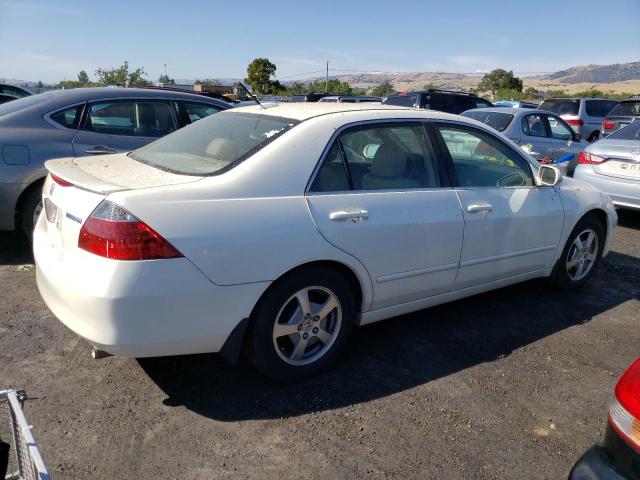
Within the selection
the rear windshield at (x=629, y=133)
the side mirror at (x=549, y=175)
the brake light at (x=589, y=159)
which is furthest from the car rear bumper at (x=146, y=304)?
the rear windshield at (x=629, y=133)

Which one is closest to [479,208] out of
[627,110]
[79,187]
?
[79,187]

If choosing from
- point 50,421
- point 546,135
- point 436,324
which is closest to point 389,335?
point 436,324

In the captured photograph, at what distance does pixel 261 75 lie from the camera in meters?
39.9

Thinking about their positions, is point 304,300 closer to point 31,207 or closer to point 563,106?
point 31,207

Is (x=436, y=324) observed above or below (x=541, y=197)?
below

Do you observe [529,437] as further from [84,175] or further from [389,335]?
[84,175]

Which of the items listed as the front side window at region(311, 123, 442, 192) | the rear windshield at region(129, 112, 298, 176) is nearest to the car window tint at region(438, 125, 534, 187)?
the front side window at region(311, 123, 442, 192)

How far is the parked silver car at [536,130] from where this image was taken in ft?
31.3

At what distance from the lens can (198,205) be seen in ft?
8.62

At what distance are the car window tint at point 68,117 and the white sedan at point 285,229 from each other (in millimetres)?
1849

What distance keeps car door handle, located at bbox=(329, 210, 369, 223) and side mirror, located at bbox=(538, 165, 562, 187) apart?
1.85 m

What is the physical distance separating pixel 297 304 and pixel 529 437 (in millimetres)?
1390

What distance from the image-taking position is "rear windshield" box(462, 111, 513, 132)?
9.66 meters

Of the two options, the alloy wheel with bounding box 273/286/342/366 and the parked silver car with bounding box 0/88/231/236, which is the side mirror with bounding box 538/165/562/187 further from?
the parked silver car with bounding box 0/88/231/236
